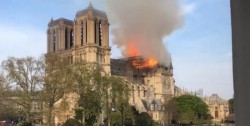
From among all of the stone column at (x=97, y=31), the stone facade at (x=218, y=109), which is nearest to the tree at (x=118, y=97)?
the stone column at (x=97, y=31)

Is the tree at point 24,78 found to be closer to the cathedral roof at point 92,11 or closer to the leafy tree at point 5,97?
the leafy tree at point 5,97

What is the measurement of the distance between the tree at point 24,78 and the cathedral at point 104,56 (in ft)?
197

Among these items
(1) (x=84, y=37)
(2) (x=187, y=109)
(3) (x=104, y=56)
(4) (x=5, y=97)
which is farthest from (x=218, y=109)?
(4) (x=5, y=97)

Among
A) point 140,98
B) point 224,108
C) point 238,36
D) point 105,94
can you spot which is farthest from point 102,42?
point 238,36

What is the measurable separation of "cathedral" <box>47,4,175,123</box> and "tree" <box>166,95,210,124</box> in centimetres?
682

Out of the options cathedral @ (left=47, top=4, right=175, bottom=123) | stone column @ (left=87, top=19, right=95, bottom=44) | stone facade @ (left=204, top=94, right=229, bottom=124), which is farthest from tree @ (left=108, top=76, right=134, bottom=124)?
stone facade @ (left=204, top=94, right=229, bottom=124)

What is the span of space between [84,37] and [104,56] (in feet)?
28.2

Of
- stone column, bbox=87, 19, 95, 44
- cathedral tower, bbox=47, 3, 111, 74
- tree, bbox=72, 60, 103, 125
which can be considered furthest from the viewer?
cathedral tower, bbox=47, 3, 111, 74

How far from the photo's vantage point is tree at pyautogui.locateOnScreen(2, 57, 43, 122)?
50344 mm

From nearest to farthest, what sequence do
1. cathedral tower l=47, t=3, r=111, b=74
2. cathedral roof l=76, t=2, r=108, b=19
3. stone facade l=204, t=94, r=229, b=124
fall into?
cathedral tower l=47, t=3, r=111, b=74 → cathedral roof l=76, t=2, r=108, b=19 → stone facade l=204, t=94, r=229, b=124

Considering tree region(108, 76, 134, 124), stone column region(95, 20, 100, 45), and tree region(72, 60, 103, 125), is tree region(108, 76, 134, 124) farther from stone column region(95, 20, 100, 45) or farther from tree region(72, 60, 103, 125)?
stone column region(95, 20, 100, 45)

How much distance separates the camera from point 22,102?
5062cm

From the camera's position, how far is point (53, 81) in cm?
4928

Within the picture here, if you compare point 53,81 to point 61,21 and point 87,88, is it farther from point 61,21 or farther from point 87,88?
point 61,21
